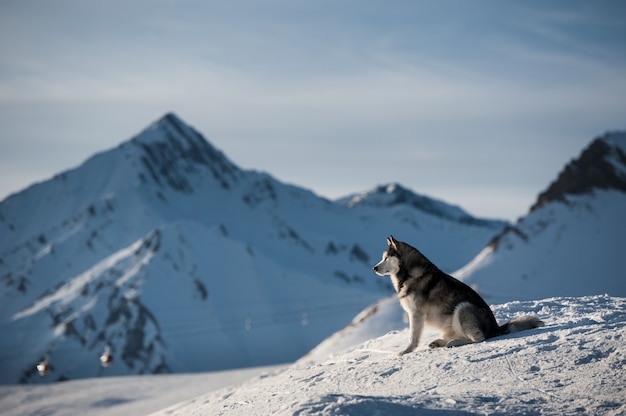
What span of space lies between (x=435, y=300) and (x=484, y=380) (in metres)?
1.81

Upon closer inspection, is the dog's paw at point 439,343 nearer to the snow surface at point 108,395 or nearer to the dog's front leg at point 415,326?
the dog's front leg at point 415,326

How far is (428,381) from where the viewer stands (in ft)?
43.5

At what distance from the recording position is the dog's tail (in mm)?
14984

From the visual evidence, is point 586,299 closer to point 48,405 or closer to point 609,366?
point 609,366

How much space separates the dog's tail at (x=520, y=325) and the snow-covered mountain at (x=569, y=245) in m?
86.8

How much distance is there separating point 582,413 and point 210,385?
3885 cm

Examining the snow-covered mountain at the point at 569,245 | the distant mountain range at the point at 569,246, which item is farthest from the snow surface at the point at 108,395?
the snow-covered mountain at the point at 569,245

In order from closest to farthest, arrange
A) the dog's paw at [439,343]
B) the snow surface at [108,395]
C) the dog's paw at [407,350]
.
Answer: the dog's paw at [439,343]
the dog's paw at [407,350]
the snow surface at [108,395]

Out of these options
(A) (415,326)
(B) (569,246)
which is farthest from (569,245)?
(A) (415,326)

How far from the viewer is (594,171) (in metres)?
142

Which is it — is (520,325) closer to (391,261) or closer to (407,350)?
(407,350)

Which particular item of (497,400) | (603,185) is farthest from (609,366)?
(603,185)

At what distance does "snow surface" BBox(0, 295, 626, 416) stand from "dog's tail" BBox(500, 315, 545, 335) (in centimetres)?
15

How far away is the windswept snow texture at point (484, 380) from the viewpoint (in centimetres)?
1140
